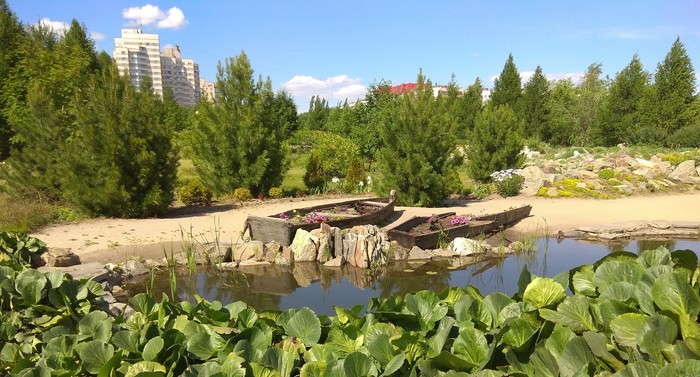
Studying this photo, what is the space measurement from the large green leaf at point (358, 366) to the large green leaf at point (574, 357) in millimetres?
467

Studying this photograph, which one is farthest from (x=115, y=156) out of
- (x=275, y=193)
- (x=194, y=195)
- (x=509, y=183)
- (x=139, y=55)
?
(x=139, y=55)

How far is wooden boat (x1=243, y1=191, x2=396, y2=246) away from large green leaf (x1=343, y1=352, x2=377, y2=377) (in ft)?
23.6

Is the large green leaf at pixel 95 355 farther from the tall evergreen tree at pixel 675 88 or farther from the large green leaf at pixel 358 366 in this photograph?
the tall evergreen tree at pixel 675 88

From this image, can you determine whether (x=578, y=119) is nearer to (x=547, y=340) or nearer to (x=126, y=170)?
(x=126, y=170)

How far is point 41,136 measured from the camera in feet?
41.3

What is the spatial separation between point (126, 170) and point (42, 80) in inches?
218

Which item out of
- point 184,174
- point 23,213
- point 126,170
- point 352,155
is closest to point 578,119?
point 352,155

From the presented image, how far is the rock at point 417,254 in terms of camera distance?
8.23 meters

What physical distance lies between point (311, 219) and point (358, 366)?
328 inches

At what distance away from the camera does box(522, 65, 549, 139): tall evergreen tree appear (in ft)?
103

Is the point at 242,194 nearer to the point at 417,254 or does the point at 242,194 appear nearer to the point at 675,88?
the point at 417,254

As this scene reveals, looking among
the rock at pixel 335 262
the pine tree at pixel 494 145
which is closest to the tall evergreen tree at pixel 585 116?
the pine tree at pixel 494 145

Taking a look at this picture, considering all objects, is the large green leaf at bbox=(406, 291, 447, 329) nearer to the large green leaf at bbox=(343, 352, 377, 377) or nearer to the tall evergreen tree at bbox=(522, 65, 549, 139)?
the large green leaf at bbox=(343, 352, 377, 377)

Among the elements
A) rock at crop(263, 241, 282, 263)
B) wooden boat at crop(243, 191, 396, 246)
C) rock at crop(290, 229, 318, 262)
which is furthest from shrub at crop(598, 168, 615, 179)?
rock at crop(263, 241, 282, 263)
